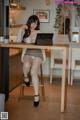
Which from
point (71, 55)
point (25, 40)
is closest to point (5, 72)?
point (25, 40)

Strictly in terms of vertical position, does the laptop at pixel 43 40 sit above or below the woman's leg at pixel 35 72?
above

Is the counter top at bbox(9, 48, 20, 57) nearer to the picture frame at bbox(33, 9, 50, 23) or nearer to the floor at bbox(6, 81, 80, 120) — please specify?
the floor at bbox(6, 81, 80, 120)

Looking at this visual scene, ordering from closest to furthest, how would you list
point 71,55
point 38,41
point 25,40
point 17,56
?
point 38,41 → point 25,40 → point 17,56 → point 71,55

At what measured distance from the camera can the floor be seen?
4.29m

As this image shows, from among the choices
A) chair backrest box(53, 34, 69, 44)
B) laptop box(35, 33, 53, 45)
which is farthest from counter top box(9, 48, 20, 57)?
chair backrest box(53, 34, 69, 44)

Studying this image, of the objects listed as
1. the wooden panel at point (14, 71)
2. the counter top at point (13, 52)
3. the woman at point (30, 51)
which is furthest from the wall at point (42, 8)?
the woman at point (30, 51)

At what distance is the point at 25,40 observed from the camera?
5.00 m

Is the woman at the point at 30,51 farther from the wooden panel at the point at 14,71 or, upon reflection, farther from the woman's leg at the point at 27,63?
the wooden panel at the point at 14,71

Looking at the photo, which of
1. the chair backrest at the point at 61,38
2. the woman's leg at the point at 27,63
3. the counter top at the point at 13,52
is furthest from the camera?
the chair backrest at the point at 61,38

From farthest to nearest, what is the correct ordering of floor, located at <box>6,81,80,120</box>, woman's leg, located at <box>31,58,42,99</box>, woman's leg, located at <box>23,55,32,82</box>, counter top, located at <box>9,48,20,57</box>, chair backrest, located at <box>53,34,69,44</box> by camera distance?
1. chair backrest, located at <box>53,34,69,44</box>
2. counter top, located at <box>9,48,20,57</box>
3. woman's leg, located at <box>23,55,32,82</box>
4. woman's leg, located at <box>31,58,42,99</box>
5. floor, located at <box>6,81,80,120</box>

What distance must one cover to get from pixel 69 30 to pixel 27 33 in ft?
10.3

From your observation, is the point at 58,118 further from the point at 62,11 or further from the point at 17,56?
the point at 62,11

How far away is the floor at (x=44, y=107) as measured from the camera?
4.29m

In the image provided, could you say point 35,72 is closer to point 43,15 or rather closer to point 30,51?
point 30,51
